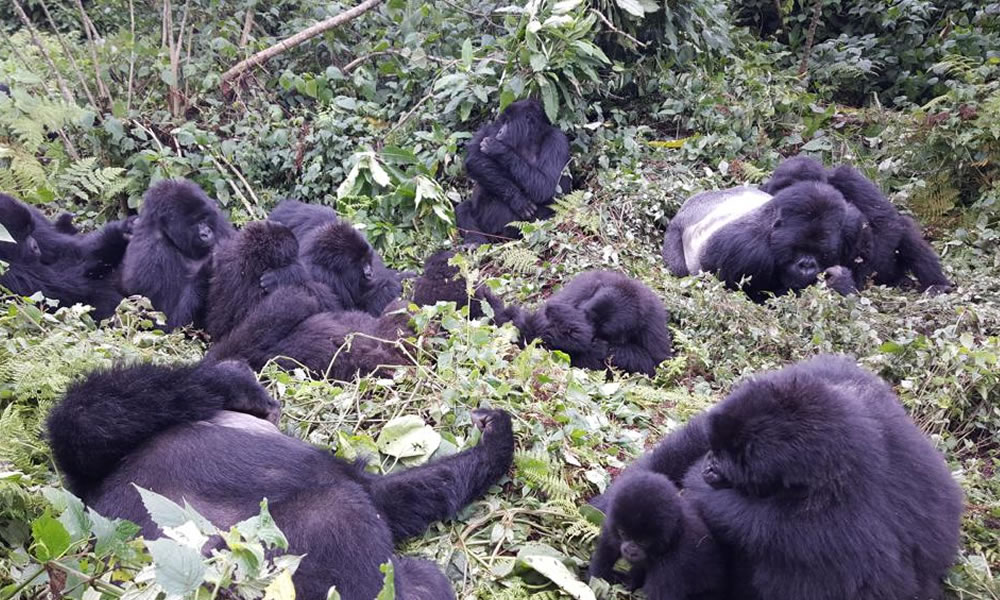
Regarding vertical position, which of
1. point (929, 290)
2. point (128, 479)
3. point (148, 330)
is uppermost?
point (128, 479)

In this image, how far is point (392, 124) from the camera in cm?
852

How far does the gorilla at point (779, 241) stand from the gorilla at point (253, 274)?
3.29 metres

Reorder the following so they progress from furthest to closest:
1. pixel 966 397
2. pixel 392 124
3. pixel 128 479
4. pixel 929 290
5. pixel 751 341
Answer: pixel 392 124
pixel 929 290
pixel 751 341
pixel 966 397
pixel 128 479

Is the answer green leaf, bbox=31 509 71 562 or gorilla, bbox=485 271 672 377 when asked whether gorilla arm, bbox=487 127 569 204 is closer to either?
gorilla, bbox=485 271 672 377

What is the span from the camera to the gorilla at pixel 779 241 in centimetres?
648

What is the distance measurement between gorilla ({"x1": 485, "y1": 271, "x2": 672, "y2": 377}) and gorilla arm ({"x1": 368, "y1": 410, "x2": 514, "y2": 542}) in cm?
206

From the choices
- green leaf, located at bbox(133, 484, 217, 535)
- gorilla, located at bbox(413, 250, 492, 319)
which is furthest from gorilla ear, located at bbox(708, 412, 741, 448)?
gorilla, located at bbox(413, 250, 492, 319)

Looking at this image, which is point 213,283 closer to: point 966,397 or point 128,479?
point 128,479

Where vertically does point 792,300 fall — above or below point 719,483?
below

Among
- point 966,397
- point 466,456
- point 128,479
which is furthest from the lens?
point 966,397

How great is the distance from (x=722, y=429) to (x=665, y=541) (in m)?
0.44

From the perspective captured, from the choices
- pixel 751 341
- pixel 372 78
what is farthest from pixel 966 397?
pixel 372 78

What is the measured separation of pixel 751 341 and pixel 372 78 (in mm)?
5119

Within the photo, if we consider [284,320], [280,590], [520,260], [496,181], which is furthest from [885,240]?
[280,590]
